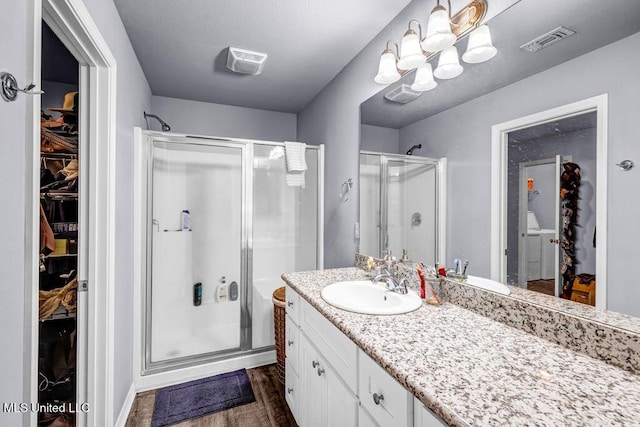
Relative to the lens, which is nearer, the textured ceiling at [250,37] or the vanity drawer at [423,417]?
the vanity drawer at [423,417]

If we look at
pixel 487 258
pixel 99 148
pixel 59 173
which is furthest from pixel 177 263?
pixel 487 258

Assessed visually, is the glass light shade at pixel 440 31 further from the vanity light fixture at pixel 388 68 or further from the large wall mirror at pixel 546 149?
the vanity light fixture at pixel 388 68

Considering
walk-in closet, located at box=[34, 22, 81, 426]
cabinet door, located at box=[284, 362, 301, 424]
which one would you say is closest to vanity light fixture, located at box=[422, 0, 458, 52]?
cabinet door, located at box=[284, 362, 301, 424]

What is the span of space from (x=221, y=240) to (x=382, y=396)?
1.95m

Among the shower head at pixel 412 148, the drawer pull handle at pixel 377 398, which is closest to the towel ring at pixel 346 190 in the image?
the shower head at pixel 412 148

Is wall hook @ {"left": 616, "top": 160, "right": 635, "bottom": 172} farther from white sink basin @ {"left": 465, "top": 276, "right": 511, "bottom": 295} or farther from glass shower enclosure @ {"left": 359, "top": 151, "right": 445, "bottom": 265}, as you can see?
glass shower enclosure @ {"left": 359, "top": 151, "right": 445, "bottom": 265}

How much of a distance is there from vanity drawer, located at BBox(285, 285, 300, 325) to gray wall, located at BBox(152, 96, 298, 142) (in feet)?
6.75

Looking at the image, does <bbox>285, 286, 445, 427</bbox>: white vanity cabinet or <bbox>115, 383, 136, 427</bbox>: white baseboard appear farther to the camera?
<bbox>115, 383, 136, 427</bbox>: white baseboard

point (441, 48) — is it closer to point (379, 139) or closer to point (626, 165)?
point (379, 139)

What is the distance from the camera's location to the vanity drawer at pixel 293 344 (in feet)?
5.10

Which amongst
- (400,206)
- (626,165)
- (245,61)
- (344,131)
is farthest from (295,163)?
(626,165)

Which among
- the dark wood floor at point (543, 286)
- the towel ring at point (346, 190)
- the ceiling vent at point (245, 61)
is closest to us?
the dark wood floor at point (543, 286)

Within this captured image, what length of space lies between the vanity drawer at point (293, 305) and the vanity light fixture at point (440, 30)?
4.60 ft

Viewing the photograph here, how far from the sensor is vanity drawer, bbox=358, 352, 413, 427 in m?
0.73
